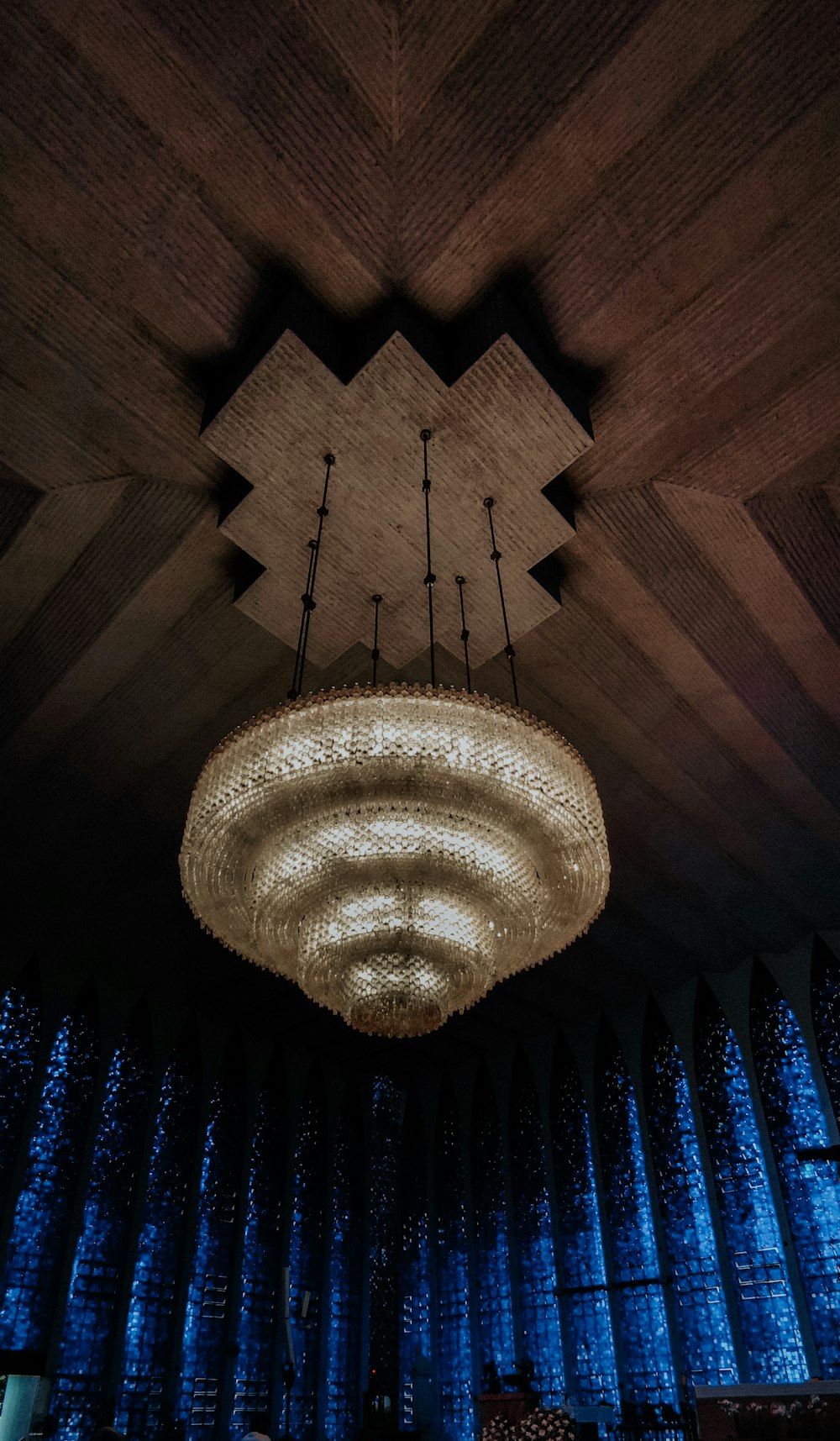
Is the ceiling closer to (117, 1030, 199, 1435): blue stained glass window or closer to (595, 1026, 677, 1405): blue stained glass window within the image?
(595, 1026, 677, 1405): blue stained glass window

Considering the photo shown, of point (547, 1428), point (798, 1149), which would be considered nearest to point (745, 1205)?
point (798, 1149)

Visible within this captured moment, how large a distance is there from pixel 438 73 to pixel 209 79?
83 cm

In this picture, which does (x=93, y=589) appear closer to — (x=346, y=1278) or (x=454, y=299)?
(x=454, y=299)

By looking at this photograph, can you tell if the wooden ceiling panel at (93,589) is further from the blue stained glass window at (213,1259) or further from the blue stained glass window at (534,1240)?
the blue stained glass window at (534,1240)

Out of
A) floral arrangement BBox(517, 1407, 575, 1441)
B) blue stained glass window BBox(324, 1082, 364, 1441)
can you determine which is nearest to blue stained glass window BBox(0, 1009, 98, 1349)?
blue stained glass window BBox(324, 1082, 364, 1441)

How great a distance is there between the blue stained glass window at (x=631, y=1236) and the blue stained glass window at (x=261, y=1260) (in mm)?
3846

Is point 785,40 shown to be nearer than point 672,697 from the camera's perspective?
Yes

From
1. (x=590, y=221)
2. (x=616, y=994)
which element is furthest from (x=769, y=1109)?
(x=590, y=221)

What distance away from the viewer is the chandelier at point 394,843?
9.93 feet

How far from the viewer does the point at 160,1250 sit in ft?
30.2

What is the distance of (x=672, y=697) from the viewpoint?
241 inches

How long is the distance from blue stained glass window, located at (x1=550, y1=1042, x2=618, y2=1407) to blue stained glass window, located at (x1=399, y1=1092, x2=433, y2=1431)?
80.3 inches

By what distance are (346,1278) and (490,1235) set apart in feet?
6.16

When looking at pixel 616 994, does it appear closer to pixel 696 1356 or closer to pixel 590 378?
pixel 696 1356
